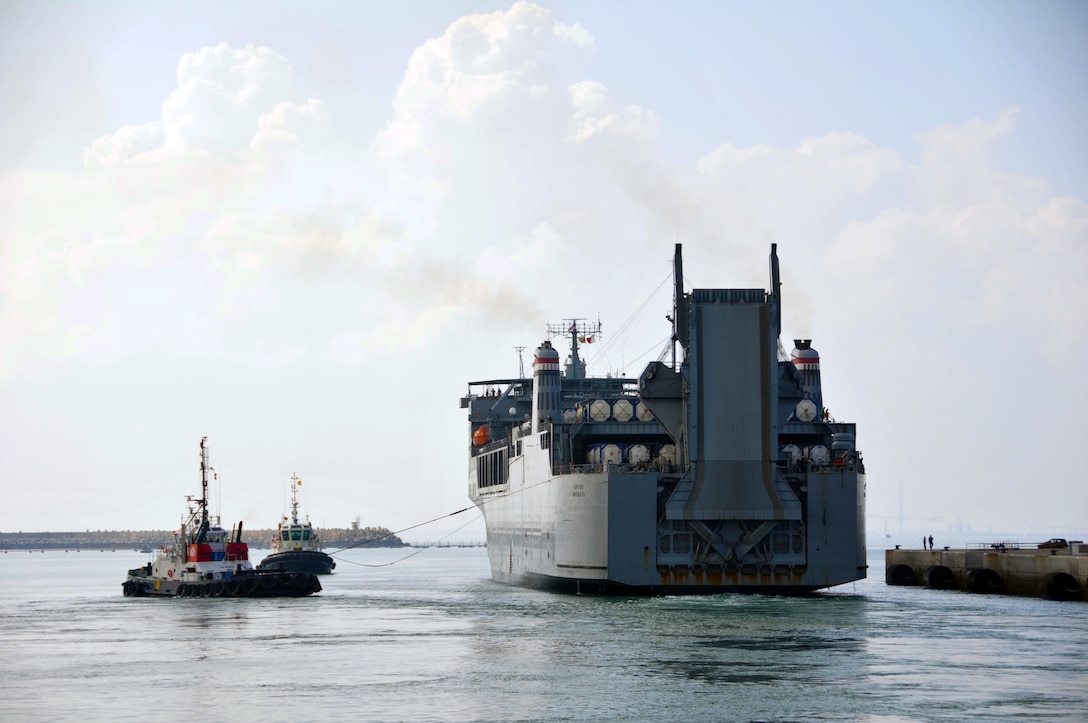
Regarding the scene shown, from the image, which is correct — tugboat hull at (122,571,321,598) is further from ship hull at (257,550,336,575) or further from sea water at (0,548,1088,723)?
ship hull at (257,550,336,575)

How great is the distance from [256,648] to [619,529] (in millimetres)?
14743

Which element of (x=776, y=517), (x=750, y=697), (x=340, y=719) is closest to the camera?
(x=340, y=719)

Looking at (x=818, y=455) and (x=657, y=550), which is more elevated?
(x=818, y=455)

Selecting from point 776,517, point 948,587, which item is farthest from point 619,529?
point 948,587

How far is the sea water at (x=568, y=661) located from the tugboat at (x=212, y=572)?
5704mm

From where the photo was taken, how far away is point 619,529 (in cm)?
5091

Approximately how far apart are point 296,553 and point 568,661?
5902 centimetres

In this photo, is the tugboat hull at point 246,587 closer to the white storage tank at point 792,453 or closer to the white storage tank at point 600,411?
the white storage tank at point 600,411

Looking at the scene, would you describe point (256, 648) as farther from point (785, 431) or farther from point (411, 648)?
point (785, 431)

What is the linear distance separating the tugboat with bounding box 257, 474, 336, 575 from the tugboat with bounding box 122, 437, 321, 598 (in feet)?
61.5

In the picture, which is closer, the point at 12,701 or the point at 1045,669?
the point at 12,701

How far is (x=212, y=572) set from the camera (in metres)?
64.4

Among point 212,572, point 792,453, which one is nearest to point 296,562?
point 212,572

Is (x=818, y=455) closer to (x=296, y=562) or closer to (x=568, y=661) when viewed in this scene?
(x=568, y=661)
